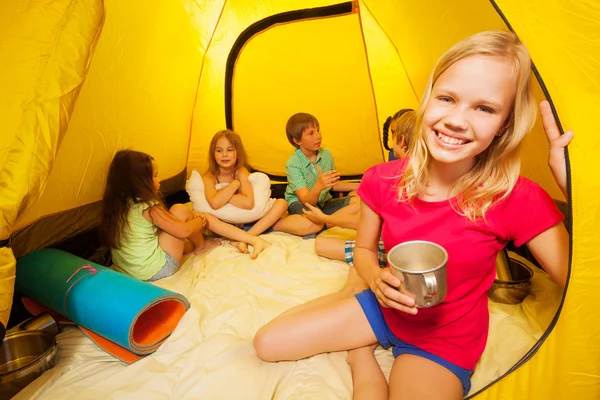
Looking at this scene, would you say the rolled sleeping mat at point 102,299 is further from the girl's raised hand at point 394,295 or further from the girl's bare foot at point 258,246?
the girl's raised hand at point 394,295

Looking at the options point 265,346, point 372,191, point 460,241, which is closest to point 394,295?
point 460,241

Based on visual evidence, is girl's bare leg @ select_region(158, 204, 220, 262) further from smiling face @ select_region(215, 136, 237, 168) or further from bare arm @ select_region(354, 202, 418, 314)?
bare arm @ select_region(354, 202, 418, 314)

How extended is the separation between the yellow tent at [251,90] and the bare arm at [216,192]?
29 centimetres

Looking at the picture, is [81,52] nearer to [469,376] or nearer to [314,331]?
[314,331]

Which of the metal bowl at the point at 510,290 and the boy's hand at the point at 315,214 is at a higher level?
the boy's hand at the point at 315,214

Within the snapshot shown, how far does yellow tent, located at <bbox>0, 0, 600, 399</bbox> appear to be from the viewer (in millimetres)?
902

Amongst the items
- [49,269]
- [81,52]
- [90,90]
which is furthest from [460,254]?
[90,90]

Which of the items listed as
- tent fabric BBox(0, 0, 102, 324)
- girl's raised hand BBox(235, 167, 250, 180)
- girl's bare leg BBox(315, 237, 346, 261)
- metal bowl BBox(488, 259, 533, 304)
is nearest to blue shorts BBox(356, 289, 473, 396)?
metal bowl BBox(488, 259, 533, 304)

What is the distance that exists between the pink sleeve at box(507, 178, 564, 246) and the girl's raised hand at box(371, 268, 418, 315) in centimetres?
33

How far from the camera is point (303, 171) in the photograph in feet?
7.73

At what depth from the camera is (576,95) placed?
34.5 inches

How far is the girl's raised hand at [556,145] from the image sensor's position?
2.82 ft

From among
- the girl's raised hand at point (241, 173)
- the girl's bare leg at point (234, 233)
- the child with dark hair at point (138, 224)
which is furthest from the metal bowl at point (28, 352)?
the girl's raised hand at point (241, 173)

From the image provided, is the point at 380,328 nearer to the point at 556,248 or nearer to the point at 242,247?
→ the point at 556,248
